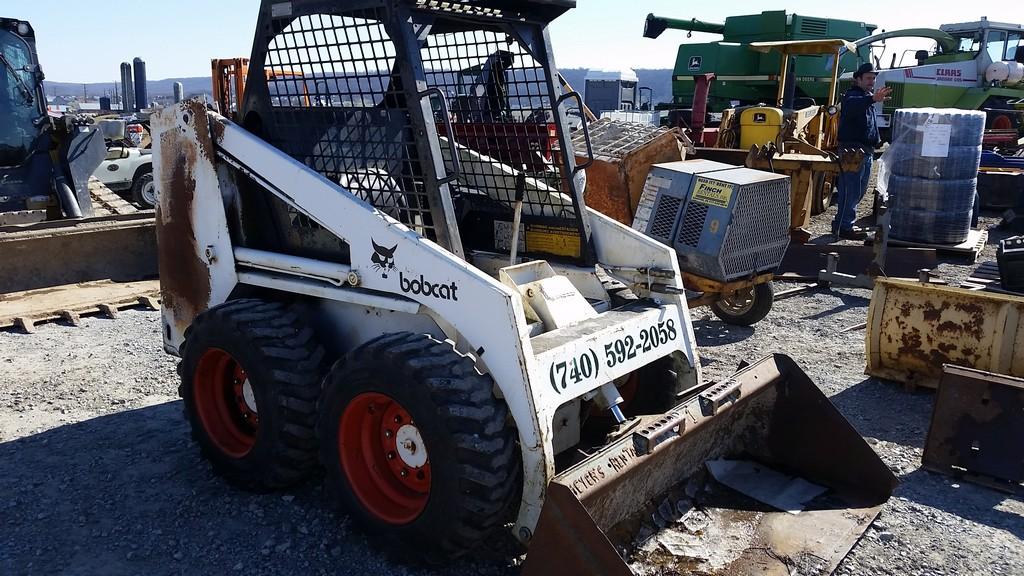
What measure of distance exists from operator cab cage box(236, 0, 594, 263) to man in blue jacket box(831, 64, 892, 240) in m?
6.44

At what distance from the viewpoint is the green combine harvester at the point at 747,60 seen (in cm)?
2002

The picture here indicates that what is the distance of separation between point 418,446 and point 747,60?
62.1 feet

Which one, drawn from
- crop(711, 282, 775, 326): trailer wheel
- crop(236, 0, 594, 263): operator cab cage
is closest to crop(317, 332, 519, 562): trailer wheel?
crop(236, 0, 594, 263): operator cab cage

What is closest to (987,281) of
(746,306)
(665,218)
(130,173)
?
(746,306)

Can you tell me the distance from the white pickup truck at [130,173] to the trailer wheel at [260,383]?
9314 millimetres

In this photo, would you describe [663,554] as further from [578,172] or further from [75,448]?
[75,448]

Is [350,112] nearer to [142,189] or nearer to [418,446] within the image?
[418,446]

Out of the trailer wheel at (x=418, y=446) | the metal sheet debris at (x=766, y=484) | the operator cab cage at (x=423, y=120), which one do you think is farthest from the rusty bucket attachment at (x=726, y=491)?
the operator cab cage at (x=423, y=120)

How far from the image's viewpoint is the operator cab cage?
374 centimetres

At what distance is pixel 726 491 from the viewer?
149 inches

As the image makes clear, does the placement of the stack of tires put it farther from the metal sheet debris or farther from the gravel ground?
the metal sheet debris

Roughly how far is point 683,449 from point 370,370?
55.2 inches

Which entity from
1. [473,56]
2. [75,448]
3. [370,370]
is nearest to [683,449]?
[370,370]

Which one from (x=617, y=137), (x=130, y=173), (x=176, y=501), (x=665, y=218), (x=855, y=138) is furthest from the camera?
(x=130, y=173)
